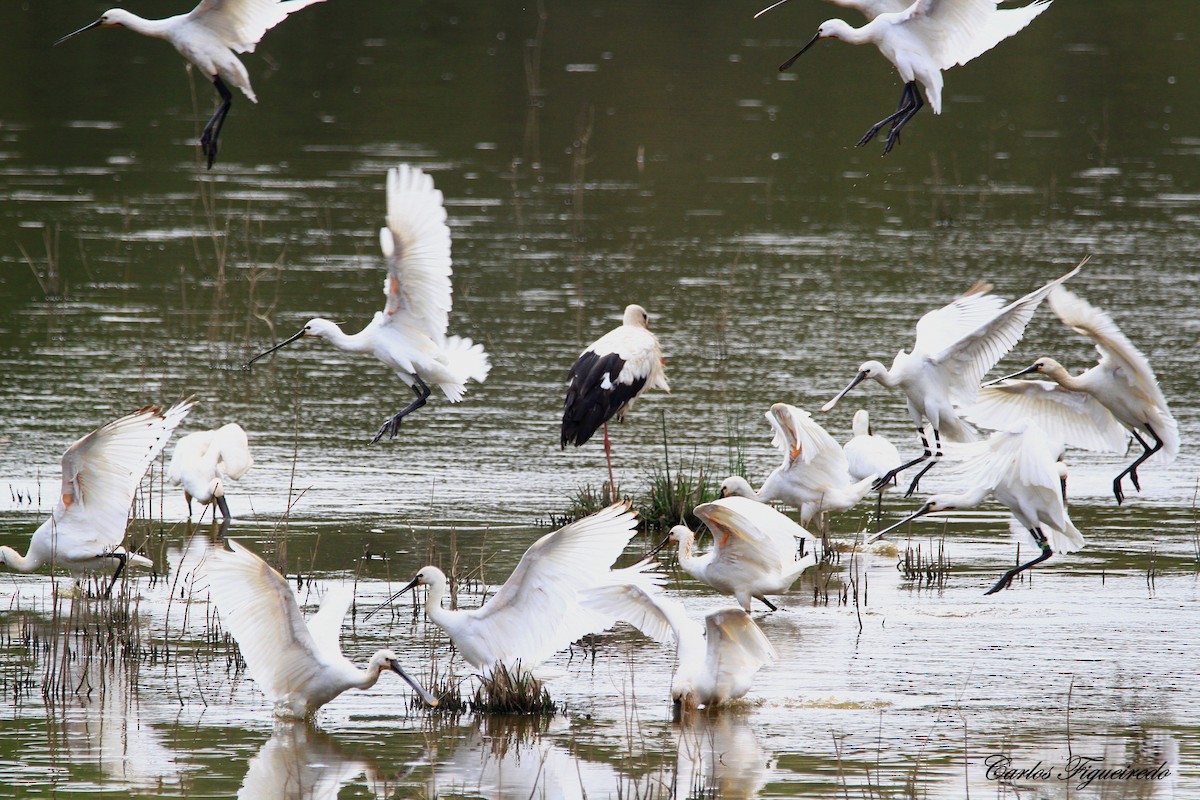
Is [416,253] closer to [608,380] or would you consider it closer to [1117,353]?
[608,380]

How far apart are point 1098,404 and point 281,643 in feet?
20.2

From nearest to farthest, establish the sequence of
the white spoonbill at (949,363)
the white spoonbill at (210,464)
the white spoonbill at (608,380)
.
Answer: the white spoonbill at (949,363), the white spoonbill at (210,464), the white spoonbill at (608,380)

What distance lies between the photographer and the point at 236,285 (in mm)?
21500

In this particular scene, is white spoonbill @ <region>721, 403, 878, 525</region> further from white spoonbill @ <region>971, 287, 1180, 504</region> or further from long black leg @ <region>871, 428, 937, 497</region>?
white spoonbill @ <region>971, 287, 1180, 504</region>

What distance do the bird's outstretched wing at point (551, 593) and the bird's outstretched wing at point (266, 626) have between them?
90cm

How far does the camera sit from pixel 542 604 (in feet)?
30.6

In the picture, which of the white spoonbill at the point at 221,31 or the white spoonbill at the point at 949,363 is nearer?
the white spoonbill at the point at 221,31

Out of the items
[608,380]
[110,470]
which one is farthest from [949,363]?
[110,470]

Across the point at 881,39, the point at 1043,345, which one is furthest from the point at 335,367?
the point at 881,39

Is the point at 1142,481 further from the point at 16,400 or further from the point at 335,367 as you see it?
the point at 16,400

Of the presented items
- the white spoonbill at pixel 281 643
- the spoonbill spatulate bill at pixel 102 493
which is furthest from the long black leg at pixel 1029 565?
the spoonbill spatulate bill at pixel 102 493

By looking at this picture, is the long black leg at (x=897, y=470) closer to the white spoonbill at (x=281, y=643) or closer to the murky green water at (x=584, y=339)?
the murky green water at (x=584, y=339)

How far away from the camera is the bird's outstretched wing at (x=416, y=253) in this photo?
37.5 feet

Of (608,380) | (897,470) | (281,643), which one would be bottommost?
(281,643)
